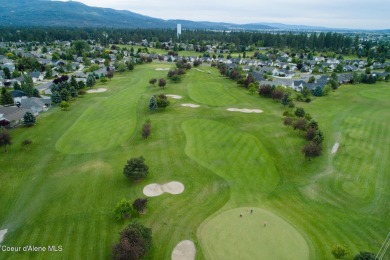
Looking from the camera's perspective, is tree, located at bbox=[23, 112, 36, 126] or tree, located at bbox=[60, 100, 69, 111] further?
tree, located at bbox=[60, 100, 69, 111]

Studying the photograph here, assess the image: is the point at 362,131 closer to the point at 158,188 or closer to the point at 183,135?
the point at 183,135

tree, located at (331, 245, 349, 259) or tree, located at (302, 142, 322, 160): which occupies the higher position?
tree, located at (302, 142, 322, 160)

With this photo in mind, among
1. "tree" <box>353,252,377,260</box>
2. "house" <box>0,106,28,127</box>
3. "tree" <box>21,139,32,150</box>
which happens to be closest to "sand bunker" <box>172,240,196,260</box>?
"tree" <box>353,252,377,260</box>

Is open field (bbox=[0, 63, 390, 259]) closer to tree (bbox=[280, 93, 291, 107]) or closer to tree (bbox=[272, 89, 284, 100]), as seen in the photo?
tree (bbox=[280, 93, 291, 107])

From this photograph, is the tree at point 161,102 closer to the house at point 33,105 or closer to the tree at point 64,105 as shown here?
the tree at point 64,105

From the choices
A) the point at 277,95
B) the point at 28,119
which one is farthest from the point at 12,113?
the point at 277,95

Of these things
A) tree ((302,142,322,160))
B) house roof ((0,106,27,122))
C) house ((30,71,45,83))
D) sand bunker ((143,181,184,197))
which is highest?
tree ((302,142,322,160))
